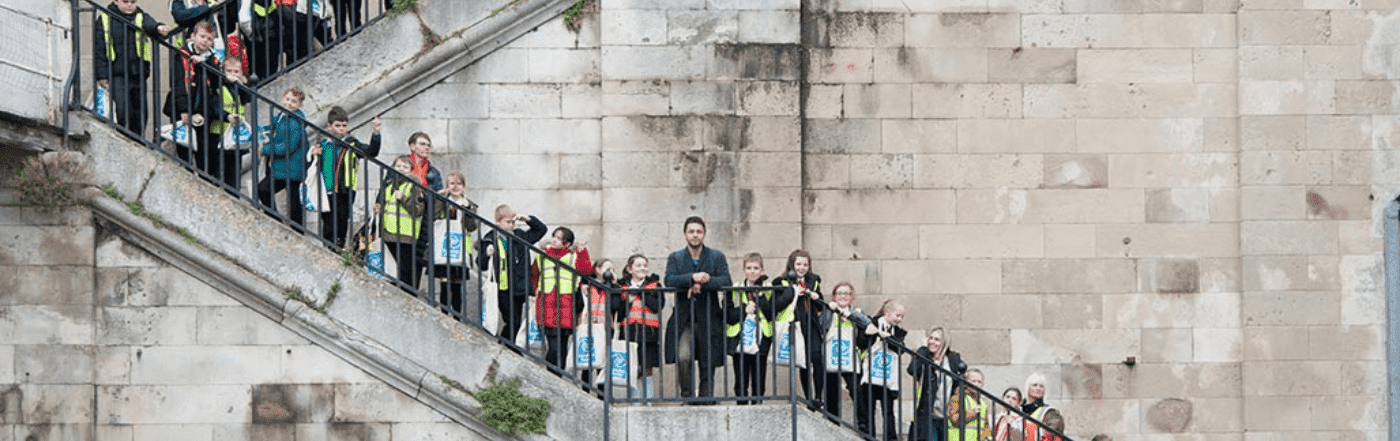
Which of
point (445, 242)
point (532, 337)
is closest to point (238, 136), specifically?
point (445, 242)

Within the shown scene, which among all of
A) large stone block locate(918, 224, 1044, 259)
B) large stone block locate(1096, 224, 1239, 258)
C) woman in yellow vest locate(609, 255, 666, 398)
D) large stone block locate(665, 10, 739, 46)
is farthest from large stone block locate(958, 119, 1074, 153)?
woman in yellow vest locate(609, 255, 666, 398)

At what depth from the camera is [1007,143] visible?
1981 cm

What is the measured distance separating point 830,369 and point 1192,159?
167 inches

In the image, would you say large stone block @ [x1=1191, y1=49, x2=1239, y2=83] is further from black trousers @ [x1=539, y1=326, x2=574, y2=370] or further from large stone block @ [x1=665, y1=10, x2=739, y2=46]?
black trousers @ [x1=539, y1=326, x2=574, y2=370]

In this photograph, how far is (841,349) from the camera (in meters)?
17.2

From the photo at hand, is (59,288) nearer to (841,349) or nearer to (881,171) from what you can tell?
(841,349)

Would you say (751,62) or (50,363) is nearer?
(50,363)

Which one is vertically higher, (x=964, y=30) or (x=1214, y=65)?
(x=964, y=30)

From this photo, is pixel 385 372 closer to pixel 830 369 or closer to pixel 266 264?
pixel 266 264

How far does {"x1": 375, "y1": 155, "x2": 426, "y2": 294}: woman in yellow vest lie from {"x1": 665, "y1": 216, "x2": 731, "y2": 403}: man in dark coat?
1.74 m

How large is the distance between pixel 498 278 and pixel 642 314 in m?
1.04

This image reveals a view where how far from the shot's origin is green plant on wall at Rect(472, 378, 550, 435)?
1673 cm

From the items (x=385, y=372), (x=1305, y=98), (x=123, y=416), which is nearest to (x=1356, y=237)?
(x=1305, y=98)

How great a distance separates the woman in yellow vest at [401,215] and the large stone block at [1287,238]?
22.3 feet
